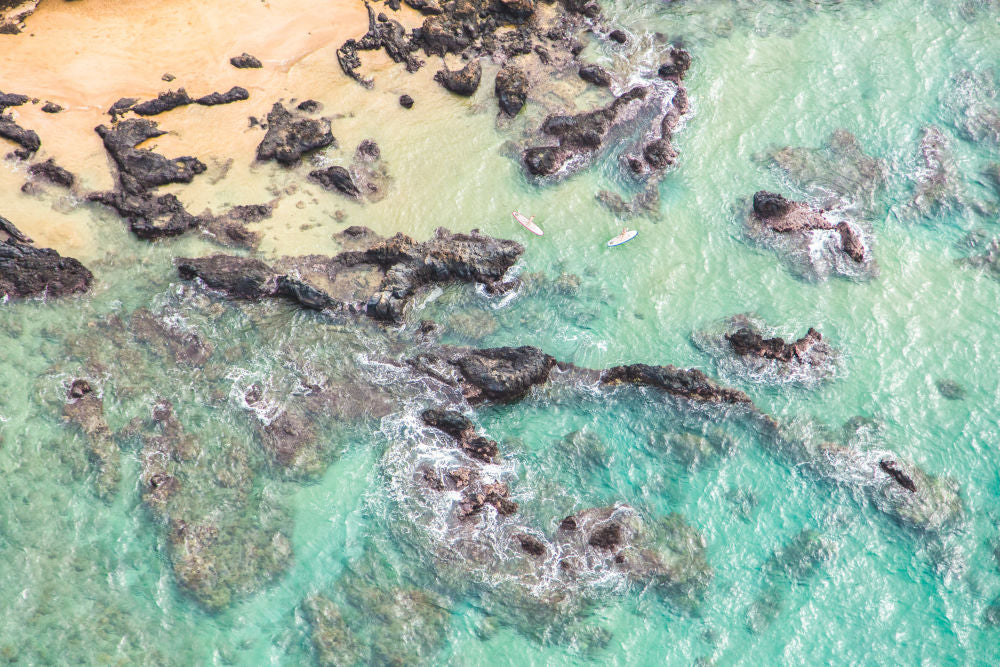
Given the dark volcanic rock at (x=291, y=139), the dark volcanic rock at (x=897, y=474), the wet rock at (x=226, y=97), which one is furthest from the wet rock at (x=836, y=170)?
the wet rock at (x=226, y=97)

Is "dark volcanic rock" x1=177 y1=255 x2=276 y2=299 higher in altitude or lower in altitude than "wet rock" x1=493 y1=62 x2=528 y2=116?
lower

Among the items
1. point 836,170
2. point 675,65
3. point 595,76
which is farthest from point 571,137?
point 836,170

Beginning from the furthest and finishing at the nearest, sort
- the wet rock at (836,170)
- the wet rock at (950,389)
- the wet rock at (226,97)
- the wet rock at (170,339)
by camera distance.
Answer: the wet rock at (226,97), the wet rock at (836,170), the wet rock at (950,389), the wet rock at (170,339)

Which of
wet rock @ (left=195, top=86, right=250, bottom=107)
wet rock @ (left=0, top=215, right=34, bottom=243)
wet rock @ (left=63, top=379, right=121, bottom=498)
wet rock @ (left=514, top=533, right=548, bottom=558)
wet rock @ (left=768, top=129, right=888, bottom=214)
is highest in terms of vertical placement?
wet rock @ (left=768, top=129, right=888, bottom=214)

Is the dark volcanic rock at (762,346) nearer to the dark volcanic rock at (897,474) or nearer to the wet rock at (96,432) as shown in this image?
the dark volcanic rock at (897,474)

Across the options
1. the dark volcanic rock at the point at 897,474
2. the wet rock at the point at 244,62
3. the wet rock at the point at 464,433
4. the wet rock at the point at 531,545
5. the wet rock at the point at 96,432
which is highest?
the wet rock at the point at 244,62

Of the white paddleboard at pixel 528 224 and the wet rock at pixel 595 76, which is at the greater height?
the wet rock at pixel 595 76

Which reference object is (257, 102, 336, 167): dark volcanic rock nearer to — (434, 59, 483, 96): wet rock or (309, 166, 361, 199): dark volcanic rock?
(309, 166, 361, 199): dark volcanic rock

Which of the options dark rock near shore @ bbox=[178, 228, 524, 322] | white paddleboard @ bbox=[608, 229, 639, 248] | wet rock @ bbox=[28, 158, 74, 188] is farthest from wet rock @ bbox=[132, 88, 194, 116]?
white paddleboard @ bbox=[608, 229, 639, 248]
